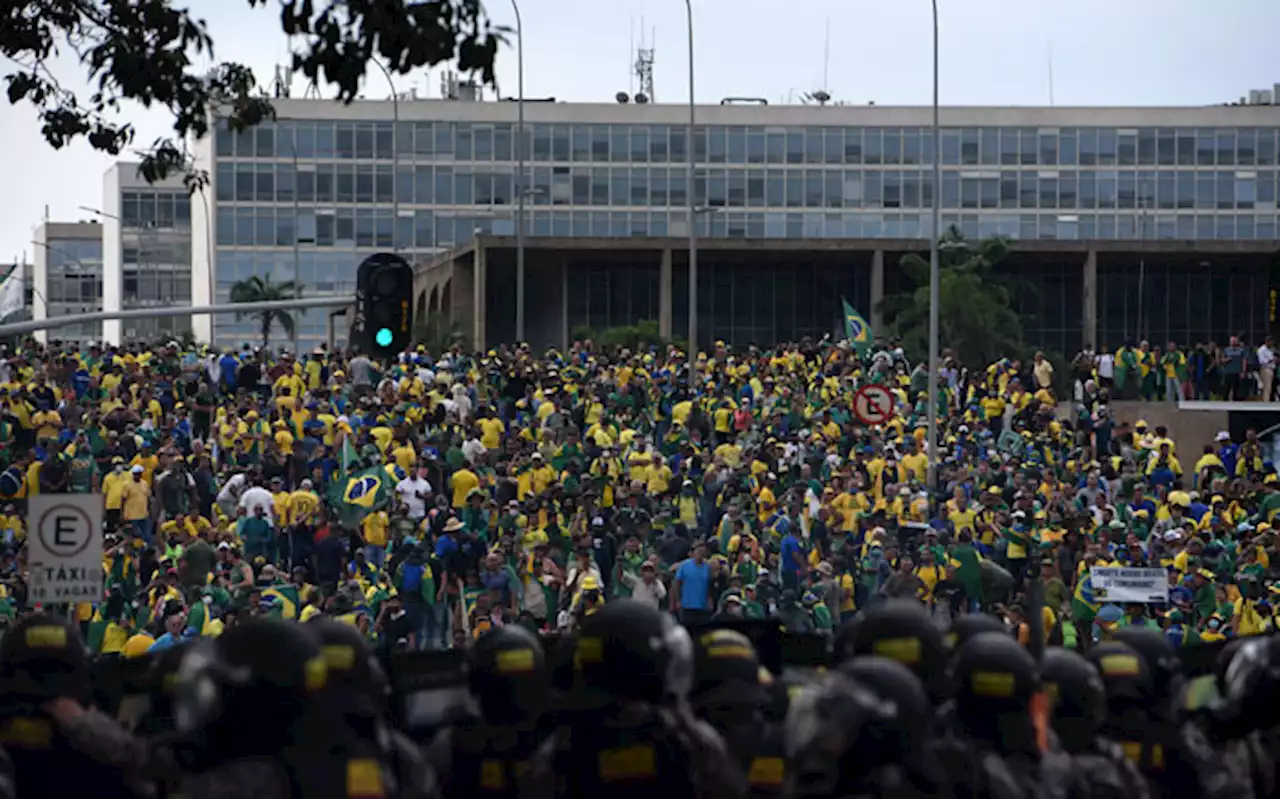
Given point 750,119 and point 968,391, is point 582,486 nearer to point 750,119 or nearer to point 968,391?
point 968,391

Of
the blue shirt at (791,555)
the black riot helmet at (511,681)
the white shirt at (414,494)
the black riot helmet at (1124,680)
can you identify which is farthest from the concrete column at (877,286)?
the black riot helmet at (511,681)

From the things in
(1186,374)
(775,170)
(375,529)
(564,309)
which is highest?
(775,170)

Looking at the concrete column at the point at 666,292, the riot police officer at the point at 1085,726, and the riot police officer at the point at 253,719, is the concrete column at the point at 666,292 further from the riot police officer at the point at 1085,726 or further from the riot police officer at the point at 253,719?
the riot police officer at the point at 253,719

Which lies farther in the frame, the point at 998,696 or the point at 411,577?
the point at 411,577

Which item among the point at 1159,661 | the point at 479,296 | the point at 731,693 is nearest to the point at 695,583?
the point at 1159,661

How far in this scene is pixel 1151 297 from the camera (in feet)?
234

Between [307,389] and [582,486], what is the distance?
23.9ft

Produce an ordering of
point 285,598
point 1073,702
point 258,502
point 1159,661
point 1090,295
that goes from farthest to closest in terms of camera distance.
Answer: point 1090,295
point 258,502
point 285,598
point 1159,661
point 1073,702

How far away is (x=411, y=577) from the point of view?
2058cm

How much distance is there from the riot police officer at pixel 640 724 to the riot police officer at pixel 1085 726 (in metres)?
1.16

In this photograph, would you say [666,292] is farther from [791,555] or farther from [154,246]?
[154,246]

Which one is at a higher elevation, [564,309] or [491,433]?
[564,309]

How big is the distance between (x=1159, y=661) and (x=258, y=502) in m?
15.8

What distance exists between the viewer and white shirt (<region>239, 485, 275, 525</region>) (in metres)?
23.8
